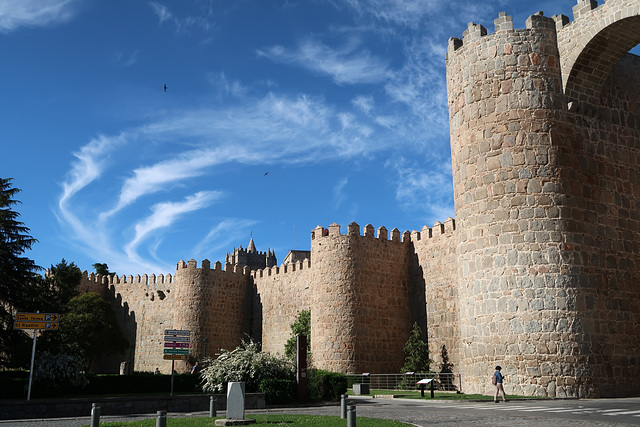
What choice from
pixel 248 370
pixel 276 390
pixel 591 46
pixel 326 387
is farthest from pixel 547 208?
pixel 248 370

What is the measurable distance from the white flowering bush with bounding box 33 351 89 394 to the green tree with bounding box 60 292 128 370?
51.7 feet

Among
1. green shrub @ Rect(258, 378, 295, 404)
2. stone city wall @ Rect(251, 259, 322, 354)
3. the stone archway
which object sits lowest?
green shrub @ Rect(258, 378, 295, 404)

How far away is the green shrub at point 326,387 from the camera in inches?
697

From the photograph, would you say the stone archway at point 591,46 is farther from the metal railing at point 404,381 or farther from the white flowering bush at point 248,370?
the metal railing at point 404,381

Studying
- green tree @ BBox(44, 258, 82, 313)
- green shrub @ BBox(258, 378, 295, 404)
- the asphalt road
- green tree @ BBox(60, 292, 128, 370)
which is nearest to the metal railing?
green shrub @ BBox(258, 378, 295, 404)

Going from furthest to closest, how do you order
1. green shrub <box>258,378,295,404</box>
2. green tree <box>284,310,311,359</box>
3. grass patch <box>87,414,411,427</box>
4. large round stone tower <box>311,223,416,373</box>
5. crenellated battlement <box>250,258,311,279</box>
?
1. crenellated battlement <box>250,258,311,279</box>
2. green tree <box>284,310,311,359</box>
3. large round stone tower <box>311,223,416,373</box>
4. green shrub <box>258,378,295,404</box>
5. grass patch <box>87,414,411,427</box>

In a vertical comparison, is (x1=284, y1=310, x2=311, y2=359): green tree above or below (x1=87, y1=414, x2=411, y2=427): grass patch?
above

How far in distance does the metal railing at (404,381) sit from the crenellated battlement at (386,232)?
20.5 feet

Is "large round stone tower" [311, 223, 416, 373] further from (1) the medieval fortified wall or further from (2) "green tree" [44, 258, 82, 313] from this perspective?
(2) "green tree" [44, 258, 82, 313]

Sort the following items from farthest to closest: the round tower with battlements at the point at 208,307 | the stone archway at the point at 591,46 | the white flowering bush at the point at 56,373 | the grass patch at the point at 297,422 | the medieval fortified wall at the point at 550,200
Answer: the round tower with battlements at the point at 208,307, the white flowering bush at the point at 56,373, the stone archway at the point at 591,46, the medieval fortified wall at the point at 550,200, the grass patch at the point at 297,422

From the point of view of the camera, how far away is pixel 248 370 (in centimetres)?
1762

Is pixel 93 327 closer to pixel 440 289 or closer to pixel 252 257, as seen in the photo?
pixel 440 289

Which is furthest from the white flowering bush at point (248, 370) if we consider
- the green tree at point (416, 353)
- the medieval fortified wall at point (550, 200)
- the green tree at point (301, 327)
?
the green tree at point (301, 327)

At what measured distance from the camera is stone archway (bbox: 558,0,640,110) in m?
16.4
